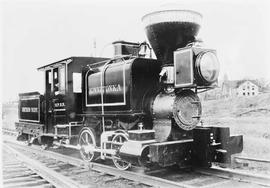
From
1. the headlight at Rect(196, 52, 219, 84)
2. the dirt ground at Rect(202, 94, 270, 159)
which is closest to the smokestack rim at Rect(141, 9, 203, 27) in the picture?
the headlight at Rect(196, 52, 219, 84)

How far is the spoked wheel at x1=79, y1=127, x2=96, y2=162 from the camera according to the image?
302 inches

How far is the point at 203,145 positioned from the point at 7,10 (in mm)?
4466

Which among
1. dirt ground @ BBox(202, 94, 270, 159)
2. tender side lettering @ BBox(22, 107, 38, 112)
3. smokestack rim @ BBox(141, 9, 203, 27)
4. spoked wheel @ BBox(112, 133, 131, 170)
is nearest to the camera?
smokestack rim @ BBox(141, 9, 203, 27)

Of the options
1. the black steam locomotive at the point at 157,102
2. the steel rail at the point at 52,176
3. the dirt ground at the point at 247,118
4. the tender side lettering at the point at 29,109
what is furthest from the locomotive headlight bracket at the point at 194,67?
the tender side lettering at the point at 29,109

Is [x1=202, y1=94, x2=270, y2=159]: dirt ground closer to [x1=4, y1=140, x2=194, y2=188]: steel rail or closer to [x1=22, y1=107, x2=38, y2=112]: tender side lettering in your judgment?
[x1=4, y1=140, x2=194, y2=188]: steel rail

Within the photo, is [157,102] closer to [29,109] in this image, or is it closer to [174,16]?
[174,16]

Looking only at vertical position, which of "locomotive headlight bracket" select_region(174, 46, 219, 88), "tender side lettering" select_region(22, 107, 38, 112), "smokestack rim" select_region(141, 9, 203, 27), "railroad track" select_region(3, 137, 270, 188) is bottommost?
Result: "railroad track" select_region(3, 137, 270, 188)

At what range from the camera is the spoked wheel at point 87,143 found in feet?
25.1

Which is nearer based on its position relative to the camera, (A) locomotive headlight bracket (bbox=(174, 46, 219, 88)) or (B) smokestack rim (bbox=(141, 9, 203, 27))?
(A) locomotive headlight bracket (bbox=(174, 46, 219, 88))

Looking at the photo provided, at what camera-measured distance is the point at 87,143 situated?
7.91 m

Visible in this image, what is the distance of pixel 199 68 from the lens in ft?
18.2

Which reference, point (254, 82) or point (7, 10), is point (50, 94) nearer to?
point (7, 10)

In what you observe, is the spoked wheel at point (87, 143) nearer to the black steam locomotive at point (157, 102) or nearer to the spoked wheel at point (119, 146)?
the black steam locomotive at point (157, 102)

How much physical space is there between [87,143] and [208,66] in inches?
149
